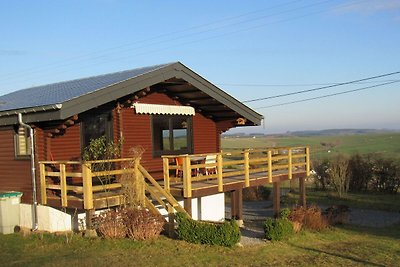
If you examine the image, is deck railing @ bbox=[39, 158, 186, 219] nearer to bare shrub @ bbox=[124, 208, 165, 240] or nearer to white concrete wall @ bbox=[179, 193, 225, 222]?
bare shrub @ bbox=[124, 208, 165, 240]

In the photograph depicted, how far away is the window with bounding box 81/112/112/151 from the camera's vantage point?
13102mm

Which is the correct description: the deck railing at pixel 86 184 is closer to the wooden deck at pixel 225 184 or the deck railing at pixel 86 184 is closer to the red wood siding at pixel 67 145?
the red wood siding at pixel 67 145

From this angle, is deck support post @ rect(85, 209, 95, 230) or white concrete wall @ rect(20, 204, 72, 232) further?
white concrete wall @ rect(20, 204, 72, 232)

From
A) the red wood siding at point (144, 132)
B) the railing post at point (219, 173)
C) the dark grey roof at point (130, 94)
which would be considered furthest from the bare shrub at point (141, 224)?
the red wood siding at point (144, 132)

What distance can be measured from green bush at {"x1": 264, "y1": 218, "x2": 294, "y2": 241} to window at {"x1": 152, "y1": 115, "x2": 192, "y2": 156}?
4401 mm

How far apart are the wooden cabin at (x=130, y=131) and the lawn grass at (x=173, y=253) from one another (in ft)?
3.41

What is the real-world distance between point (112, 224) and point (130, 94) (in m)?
4.48

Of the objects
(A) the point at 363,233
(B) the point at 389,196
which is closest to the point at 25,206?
(A) the point at 363,233

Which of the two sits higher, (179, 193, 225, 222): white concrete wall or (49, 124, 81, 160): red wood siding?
(49, 124, 81, 160): red wood siding

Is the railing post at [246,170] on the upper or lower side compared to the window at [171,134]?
lower

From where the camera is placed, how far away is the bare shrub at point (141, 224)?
34.7 feet

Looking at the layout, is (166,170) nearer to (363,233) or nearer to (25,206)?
(25,206)

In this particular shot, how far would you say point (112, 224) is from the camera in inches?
419

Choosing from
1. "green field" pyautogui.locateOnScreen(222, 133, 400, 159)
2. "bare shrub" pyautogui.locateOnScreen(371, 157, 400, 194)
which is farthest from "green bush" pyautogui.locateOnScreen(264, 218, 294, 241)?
"green field" pyautogui.locateOnScreen(222, 133, 400, 159)
